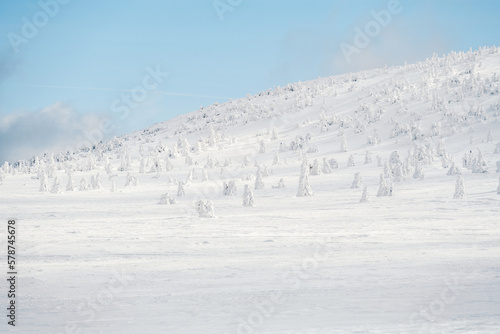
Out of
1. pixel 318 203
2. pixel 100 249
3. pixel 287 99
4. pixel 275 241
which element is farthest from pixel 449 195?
pixel 287 99

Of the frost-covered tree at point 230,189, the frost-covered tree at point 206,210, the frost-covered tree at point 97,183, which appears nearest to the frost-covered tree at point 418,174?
the frost-covered tree at point 230,189

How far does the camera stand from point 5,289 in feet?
40.8

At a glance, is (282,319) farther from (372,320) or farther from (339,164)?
(339,164)

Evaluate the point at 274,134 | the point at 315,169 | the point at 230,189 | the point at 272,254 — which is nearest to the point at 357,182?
the point at 230,189

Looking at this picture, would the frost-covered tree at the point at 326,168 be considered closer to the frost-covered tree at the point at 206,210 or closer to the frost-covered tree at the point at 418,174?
the frost-covered tree at the point at 418,174

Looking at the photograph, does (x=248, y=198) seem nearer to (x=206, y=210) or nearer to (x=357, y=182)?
(x=206, y=210)

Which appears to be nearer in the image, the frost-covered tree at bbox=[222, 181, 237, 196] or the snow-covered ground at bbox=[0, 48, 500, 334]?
the snow-covered ground at bbox=[0, 48, 500, 334]

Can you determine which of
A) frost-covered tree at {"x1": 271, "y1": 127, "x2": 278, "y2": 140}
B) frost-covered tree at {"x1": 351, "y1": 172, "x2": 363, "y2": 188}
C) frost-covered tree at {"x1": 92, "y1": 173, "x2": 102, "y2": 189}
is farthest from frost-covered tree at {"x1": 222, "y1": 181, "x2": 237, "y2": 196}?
frost-covered tree at {"x1": 271, "y1": 127, "x2": 278, "y2": 140}

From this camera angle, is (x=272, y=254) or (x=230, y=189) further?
(x=230, y=189)

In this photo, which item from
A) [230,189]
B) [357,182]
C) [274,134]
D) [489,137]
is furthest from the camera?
[274,134]

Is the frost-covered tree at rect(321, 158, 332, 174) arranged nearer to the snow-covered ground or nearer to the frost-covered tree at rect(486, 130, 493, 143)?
the snow-covered ground

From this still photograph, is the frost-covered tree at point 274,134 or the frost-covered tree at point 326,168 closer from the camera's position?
the frost-covered tree at point 326,168

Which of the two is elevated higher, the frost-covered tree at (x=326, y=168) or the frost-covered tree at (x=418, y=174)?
the frost-covered tree at (x=326, y=168)

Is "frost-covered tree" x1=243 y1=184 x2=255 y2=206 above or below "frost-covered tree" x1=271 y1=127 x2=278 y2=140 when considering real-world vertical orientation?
below
